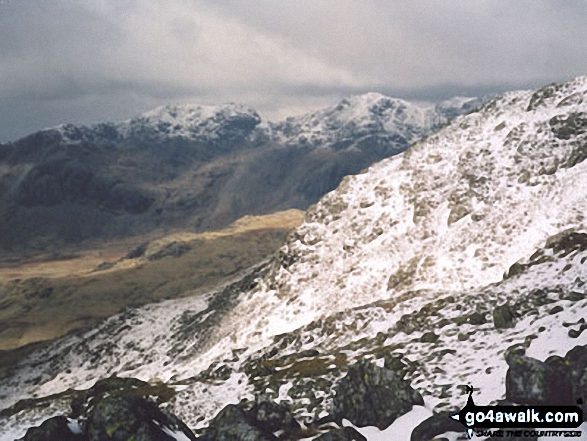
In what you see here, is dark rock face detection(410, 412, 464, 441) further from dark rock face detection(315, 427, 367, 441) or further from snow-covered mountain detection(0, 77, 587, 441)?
dark rock face detection(315, 427, 367, 441)

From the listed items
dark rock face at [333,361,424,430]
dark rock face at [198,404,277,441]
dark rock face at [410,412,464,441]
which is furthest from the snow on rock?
dark rock face at [198,404,277,441]

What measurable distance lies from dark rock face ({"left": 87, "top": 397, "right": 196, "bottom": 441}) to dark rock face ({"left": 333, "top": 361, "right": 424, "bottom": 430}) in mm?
10217

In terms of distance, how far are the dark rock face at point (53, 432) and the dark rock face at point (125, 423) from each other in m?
1.16

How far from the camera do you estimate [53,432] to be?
29266 millimetres

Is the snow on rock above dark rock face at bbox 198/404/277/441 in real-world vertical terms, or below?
above

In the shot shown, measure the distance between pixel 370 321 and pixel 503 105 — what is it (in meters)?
70.0

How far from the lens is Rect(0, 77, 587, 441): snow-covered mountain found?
31234 millimetres

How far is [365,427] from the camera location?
3014 centimetres

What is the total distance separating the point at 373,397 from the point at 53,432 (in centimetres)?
1774

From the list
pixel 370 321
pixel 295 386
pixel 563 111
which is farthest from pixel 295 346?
pixel 563 111

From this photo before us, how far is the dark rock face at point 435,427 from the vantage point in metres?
25.5

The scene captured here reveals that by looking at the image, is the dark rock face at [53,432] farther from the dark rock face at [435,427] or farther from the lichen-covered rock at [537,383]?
the lichen-covered rock at [537,383]

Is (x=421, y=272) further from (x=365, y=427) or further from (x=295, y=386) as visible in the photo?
(x=365, y=427)

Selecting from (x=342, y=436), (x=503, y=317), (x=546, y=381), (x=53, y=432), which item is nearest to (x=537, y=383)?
(x=546, y=381)
